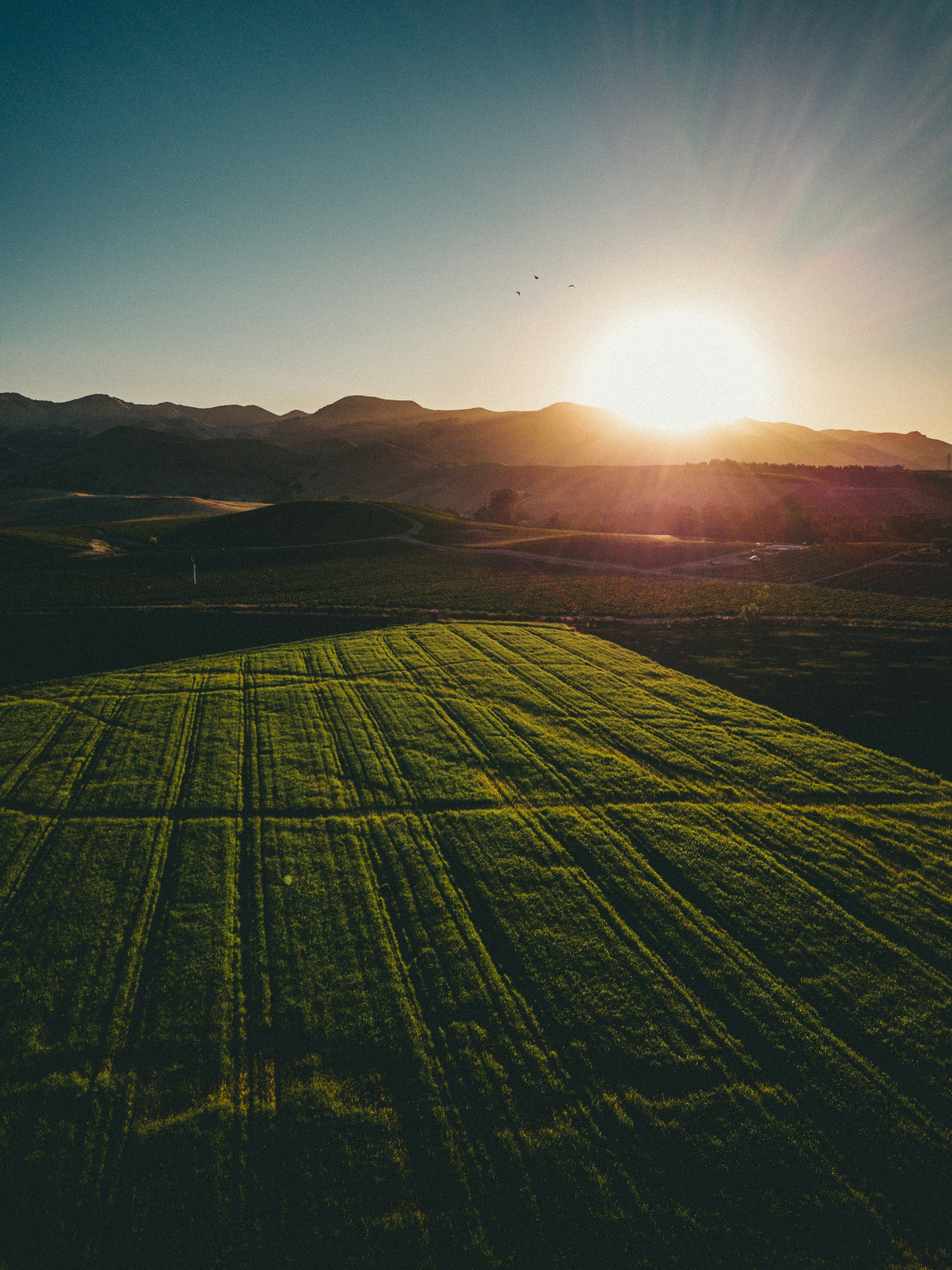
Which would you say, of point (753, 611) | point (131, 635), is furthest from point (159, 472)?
point (753, 611)

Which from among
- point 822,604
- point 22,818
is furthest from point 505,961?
point 822,604

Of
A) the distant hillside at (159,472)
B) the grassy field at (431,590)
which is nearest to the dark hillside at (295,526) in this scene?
the grassy field at (431,590)

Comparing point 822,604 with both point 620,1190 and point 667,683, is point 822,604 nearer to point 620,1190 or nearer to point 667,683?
point 667,683

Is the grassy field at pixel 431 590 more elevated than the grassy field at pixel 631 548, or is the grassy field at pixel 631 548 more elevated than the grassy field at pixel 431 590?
the grassy field at pixel 631 548

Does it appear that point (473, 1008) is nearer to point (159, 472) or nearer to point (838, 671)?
point (838, 671)

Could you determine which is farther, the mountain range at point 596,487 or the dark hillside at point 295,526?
the mountain range at point 596,487

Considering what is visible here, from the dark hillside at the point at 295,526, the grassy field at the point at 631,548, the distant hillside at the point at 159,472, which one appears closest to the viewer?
the grassy field at the point at 631,548

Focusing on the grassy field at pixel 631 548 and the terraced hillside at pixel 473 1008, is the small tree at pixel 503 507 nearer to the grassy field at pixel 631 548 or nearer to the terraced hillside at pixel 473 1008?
the grassy field at pixel 631 548
